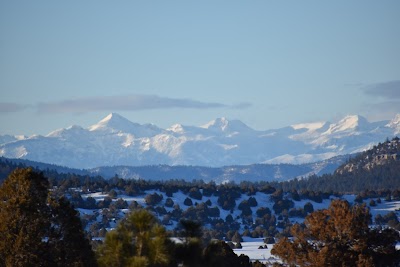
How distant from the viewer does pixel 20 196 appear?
42.5 m

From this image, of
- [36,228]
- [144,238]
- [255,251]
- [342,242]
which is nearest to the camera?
[144,238]

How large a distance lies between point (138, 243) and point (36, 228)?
903cm

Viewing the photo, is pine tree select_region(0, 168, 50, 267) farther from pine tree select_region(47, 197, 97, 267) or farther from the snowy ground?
the snowy ground

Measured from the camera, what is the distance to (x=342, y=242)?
5753 cm

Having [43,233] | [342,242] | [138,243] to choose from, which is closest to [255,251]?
[342,242]

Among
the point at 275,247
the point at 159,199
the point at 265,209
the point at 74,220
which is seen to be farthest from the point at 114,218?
the point at 74,220

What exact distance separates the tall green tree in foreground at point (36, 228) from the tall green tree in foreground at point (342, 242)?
64.3 feet

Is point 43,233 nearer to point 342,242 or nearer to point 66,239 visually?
point 66,239

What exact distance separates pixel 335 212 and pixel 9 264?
25.7 metres

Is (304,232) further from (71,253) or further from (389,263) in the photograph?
(71,253)

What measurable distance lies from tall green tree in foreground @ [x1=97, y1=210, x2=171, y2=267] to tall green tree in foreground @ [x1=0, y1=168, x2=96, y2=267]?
676 cm

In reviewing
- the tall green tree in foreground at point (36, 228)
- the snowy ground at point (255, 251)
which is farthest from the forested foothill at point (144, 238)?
the snowy ground at point (255, 251)

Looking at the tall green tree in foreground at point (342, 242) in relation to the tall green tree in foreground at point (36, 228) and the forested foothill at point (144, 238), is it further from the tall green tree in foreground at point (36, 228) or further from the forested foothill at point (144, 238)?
the tall green tree in foreground at point (36, 228)

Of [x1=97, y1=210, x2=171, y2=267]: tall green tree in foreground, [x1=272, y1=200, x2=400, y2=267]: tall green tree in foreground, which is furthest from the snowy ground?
[x1=97, y1=210, x2=171, y2=267]: tall green tree in foreground
